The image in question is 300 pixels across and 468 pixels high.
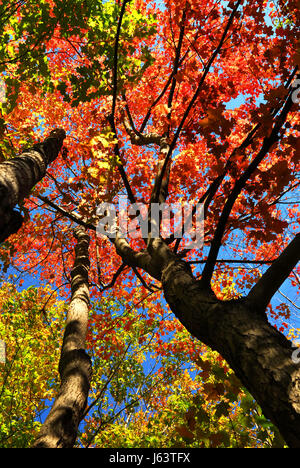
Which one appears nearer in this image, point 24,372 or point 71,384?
point 71,384

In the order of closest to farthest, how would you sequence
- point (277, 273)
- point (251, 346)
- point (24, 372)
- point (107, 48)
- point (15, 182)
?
Result: point (251, 346) < point (277, 273) < point (15, 182) < point (107, 48) < point (24, 372)

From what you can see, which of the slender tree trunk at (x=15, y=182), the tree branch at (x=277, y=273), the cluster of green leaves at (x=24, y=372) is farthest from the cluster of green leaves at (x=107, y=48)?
the cluster of green leaves at (x=24, y=372)

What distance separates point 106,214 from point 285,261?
410 centimetres

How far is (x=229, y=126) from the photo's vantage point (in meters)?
3.46

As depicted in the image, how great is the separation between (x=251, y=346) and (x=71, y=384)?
6.52ft

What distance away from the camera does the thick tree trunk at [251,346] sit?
1.42 metres

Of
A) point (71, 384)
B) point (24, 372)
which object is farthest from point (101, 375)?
point (71, 384)

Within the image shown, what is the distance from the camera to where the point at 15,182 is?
2.72 m

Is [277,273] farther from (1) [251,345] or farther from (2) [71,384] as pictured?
(2) [71,384]

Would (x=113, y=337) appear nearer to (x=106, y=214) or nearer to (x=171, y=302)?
(x=106, y=214)

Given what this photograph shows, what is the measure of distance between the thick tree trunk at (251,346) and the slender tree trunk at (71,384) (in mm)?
1315

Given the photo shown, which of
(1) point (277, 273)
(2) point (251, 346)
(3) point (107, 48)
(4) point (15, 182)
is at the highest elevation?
(3) point (107, 48)

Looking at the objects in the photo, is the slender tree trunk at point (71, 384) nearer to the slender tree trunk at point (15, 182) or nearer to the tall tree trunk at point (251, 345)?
the tall tree trunk at point (251, 345)
